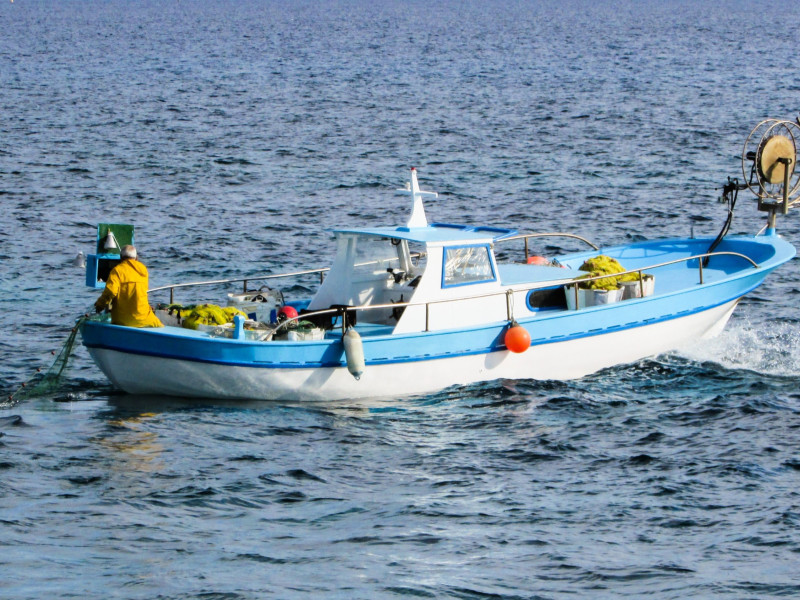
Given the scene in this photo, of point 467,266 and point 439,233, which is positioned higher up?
point 439,233

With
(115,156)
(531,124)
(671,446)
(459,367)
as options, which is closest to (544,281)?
(459,367)

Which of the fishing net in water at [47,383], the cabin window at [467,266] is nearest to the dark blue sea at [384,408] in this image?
→ the fishing net in water at [47,383]

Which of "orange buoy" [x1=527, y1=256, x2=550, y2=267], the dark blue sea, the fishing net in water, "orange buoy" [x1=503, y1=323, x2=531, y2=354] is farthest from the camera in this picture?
"orange buoy" [x1=527, y1=256, x2=550, y2=267]

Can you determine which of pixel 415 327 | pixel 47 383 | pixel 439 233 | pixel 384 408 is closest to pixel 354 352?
pixel 384 408

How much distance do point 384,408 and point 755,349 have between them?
741 centimetres

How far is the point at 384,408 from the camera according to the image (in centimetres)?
1784

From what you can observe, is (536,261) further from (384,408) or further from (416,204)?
(384,408)

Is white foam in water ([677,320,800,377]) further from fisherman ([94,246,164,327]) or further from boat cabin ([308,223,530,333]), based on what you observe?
fisherman ([94,246,164,327])

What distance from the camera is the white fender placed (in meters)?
17.2

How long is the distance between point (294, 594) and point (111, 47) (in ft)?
285

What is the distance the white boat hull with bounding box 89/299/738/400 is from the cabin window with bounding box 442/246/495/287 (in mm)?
1217

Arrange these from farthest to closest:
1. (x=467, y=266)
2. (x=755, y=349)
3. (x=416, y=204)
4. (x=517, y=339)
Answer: (x=755, y=349) < (x=416, y=204) < (x=467, y=266) < (x=517, y=339)

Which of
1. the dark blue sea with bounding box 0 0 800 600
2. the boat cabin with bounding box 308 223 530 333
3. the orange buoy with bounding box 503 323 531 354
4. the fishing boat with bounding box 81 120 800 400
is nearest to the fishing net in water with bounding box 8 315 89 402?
the dark blue sea with bounding box 0 0 800 600

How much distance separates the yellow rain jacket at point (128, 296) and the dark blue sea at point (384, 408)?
1303mm
